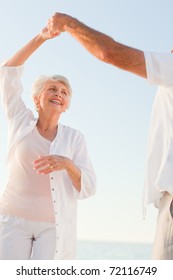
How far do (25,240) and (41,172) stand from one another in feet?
1.78

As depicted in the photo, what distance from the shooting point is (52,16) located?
3906 millimetres

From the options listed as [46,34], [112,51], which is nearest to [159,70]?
[112,51]

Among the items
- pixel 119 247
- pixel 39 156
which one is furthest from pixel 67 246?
pixel 119 247

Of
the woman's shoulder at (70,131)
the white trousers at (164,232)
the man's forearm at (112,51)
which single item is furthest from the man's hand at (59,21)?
the white trousers at (164,232)

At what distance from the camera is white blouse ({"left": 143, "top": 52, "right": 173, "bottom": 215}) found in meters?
3.08

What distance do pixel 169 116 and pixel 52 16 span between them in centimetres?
129

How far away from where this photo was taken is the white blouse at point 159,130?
121 inches

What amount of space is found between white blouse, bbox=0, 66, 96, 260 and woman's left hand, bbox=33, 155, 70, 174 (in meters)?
0.27

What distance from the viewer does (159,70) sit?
3.12 meters

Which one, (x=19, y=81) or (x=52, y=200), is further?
(x=19, y=81)

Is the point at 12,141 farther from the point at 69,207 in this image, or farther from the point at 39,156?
the point at 69,207
